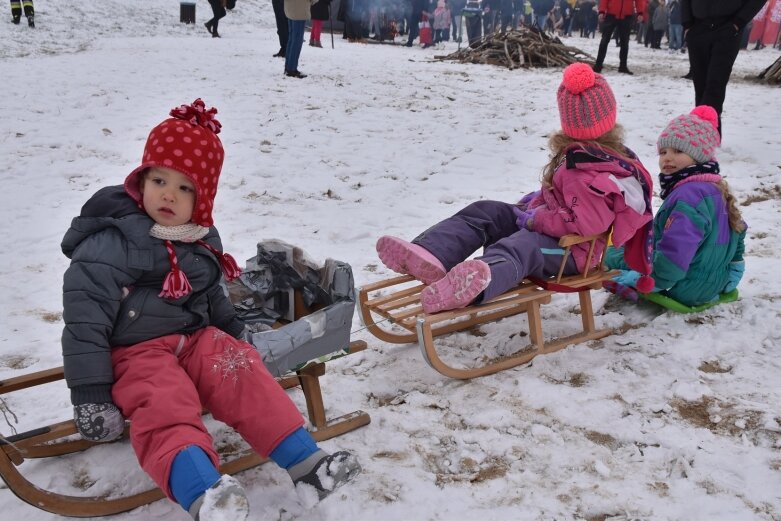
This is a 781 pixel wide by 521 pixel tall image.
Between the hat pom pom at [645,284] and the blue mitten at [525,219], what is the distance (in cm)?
67

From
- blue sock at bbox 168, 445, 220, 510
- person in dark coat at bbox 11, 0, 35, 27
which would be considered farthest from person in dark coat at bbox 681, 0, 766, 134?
person in dark coat at bbox 11, 0, 35, 27

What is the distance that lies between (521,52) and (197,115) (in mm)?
11184

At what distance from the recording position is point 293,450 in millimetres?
2104

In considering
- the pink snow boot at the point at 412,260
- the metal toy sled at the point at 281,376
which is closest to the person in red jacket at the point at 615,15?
the pink snow boot at the point at 412,260

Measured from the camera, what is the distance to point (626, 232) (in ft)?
10.2

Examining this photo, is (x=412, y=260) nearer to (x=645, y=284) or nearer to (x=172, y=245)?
(x=172, y=245)

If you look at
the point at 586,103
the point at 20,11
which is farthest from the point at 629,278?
the point at 20,11

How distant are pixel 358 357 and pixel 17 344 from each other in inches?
67.7

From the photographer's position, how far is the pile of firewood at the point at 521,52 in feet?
40.9

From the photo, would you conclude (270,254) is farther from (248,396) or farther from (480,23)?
(480,23)

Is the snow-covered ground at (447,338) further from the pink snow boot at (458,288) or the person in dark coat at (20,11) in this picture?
the person in dark coat at (20,11)

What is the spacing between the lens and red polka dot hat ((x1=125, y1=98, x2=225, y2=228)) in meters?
2.24

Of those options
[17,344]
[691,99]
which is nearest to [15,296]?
[17,344]

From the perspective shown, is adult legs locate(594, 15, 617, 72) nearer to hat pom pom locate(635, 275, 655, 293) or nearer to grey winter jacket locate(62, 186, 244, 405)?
hat pom pom locate(635, 275, 655, 293)
